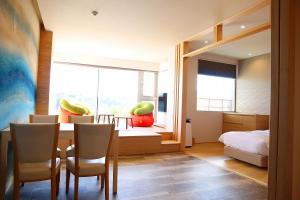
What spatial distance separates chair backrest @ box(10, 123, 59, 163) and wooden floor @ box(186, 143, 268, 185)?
290 centimetres

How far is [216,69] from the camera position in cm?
604

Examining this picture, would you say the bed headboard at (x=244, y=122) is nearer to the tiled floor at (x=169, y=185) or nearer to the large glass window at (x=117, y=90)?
the tiled floor at (x=169, y=185)

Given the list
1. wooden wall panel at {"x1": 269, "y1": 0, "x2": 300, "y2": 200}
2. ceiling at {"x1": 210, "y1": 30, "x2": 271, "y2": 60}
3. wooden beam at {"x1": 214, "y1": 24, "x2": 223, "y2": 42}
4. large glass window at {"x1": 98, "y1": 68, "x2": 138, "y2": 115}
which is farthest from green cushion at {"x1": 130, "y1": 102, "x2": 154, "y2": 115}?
wooden wall panel at {"x1": 269, "y1": 0, "x2": 300, "y2": 200}

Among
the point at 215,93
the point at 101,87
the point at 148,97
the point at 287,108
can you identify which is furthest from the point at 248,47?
the point at 287,108

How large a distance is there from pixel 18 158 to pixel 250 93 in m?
6.00

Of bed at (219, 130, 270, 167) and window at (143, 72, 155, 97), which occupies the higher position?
window at (143, 72, 155, 97)

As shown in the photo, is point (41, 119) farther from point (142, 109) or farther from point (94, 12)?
point (142, 109)

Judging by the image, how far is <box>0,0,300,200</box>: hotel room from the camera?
88 cm

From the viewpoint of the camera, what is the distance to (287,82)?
79 cm

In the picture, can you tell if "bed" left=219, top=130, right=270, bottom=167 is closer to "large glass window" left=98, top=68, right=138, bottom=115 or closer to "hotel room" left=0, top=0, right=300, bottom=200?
"hotel room" left=0, top=0, right=300, bottom=200

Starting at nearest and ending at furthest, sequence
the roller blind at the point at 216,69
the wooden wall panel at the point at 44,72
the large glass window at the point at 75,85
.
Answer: the wooden wall panel at the point at 44,72 < the roller blind at the point at 216,69 < the large glass window at the point at 75,85

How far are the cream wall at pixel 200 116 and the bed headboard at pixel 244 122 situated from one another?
222 millimetres

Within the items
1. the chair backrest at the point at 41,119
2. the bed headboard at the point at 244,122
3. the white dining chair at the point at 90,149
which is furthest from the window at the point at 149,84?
the white dining chair at the point at 90,149

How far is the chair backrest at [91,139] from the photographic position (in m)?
1.95
